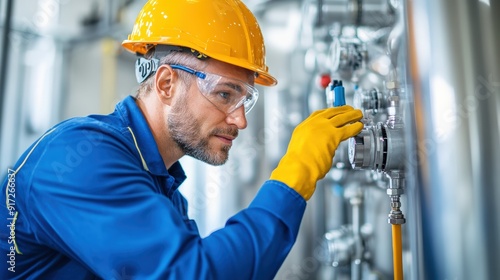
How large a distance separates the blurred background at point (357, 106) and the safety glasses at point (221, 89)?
0.70 feet

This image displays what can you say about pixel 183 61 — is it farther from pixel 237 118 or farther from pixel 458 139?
pixel 458 139

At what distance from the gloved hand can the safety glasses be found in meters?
0.15

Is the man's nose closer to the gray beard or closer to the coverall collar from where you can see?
the gray beard

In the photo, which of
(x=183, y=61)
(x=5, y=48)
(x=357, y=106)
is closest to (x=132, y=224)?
(x=183, y=61)

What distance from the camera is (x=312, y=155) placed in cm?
73

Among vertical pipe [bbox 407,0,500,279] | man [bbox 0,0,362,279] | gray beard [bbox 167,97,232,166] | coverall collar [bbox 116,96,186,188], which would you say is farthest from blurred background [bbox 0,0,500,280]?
coverall collar [bbox 116,96,186,188]

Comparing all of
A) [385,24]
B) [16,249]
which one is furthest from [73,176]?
[385,24]

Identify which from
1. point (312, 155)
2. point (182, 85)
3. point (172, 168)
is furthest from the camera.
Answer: point (172, 168)

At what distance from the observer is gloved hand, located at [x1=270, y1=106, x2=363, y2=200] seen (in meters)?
0.68

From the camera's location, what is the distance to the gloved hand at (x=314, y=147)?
2.24ft

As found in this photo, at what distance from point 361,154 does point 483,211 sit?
244 millimetres

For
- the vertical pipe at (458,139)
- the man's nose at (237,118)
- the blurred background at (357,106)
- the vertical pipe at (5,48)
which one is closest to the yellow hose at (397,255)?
the blurred background at (357,106)

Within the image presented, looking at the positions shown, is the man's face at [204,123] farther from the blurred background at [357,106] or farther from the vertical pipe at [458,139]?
the vertical pipe at [458,139]

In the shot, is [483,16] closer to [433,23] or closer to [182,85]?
[433,23]
